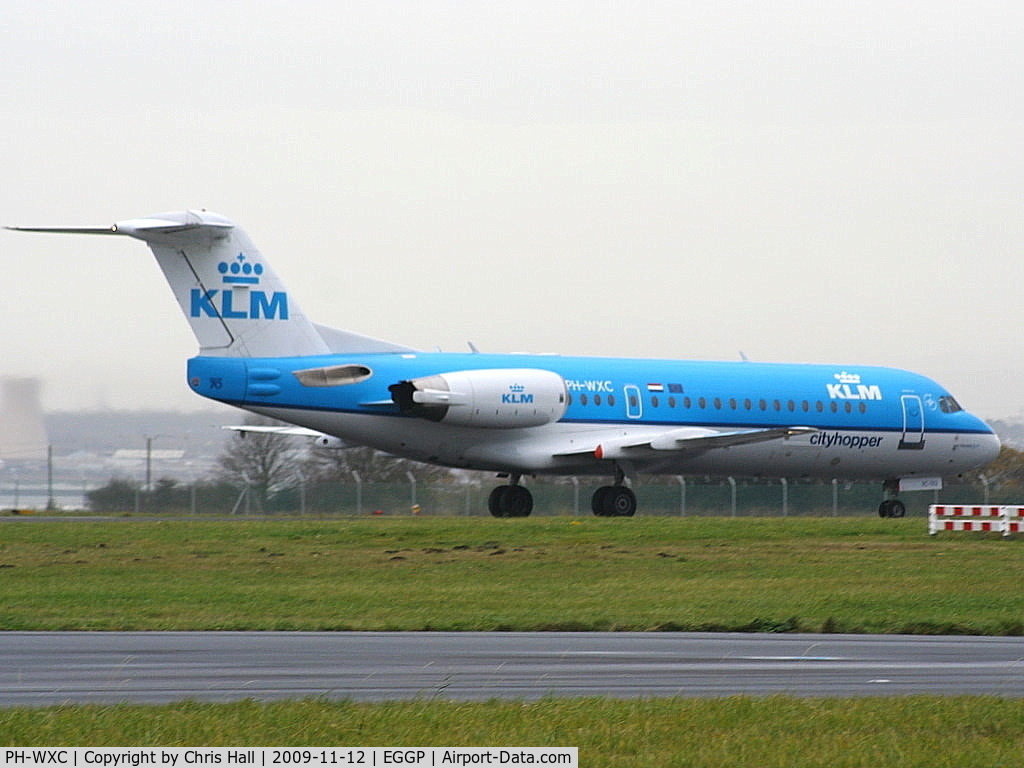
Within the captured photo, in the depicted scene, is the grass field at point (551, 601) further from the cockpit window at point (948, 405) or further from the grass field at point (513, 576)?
the cockpit window at point (948, 405)

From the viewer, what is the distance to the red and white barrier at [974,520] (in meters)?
32.8

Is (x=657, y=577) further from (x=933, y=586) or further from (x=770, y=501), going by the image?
(x=770, y=501)

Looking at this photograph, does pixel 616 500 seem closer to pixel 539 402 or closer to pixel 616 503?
pixel 616 503

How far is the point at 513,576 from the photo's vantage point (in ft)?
84.5

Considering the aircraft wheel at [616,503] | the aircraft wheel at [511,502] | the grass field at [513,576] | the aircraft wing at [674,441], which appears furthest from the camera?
the aircraft wheel at [511,502]

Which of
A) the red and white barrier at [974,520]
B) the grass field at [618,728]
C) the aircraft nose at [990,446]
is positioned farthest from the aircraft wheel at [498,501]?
the grass field at [618,728]

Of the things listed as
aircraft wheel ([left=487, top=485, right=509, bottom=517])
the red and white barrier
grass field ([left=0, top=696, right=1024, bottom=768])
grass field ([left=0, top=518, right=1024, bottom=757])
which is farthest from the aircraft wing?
grass field ([left=0, top=696, right=1024, bottom=768])

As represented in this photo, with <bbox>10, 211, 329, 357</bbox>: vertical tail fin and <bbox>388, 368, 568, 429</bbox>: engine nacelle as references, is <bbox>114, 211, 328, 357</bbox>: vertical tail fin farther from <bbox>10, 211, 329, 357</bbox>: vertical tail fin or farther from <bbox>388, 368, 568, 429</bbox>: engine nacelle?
<bbox>388, 368, 568, 429</bbox>: engine nacelle

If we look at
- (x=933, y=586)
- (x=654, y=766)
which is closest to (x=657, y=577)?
(x=933, y=586)

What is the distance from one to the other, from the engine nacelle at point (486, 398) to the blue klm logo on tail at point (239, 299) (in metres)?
3.08

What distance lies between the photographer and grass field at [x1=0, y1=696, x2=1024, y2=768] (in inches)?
397

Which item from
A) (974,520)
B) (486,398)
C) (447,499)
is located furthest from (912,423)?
(447,499)

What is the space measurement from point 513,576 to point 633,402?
14.1m

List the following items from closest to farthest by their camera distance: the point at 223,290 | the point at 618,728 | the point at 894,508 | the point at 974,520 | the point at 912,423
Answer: the point at 618,728 < the point at 974,520 < the point at 223,290 < the point at 912,423 < the point at 894,508
